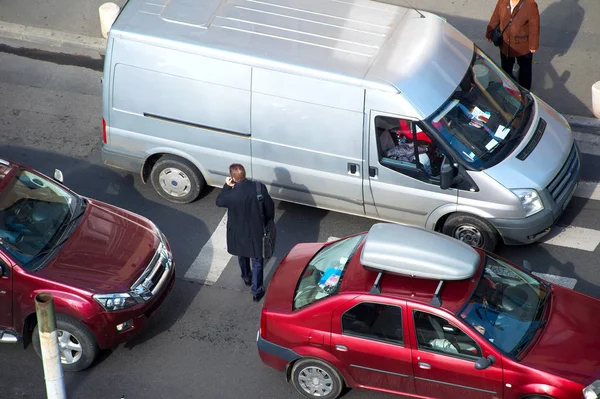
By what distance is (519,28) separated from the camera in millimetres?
13227

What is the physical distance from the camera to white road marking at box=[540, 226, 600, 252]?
11172mm

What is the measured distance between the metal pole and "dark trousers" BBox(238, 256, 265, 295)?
2679 mm

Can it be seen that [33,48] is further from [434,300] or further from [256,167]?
[434,300]

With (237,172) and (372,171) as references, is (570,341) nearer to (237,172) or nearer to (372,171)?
(372,171)

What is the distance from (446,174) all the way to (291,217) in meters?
2.35

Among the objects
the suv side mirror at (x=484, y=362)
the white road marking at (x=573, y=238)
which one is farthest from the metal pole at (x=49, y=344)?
the white road marking at (x=573, y=238)

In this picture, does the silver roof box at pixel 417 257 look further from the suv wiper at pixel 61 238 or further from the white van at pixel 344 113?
the suv wiper at pixel 61 238

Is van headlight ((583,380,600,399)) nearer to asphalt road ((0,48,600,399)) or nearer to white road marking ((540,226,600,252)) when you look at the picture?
asphalt road ((0,48,600,399))

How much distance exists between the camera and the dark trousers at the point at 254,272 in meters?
10.2

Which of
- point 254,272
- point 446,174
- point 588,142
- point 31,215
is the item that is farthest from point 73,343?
point 588,142

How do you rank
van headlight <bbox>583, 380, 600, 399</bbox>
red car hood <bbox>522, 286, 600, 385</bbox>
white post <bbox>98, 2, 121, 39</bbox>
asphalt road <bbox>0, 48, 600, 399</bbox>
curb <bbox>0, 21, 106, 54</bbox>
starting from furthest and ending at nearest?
curb <bbox>0, 21, 106, 54</bbox> → white post <bbox>98, 2, 121, 39</bbox> → asphalt road <bbox>0, 48, 600, 399</bbox> → red car hood <bbox>522, 286, 600, 385</bbox> → van headlight <bbox>583, 380, 600, 399</bbox>

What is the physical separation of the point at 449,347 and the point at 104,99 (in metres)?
5.48

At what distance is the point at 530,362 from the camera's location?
26.6 feet

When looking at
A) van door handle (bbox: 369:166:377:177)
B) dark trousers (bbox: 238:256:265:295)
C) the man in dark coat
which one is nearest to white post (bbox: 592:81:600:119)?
van door handle (bbox: 369:166:377:177)
